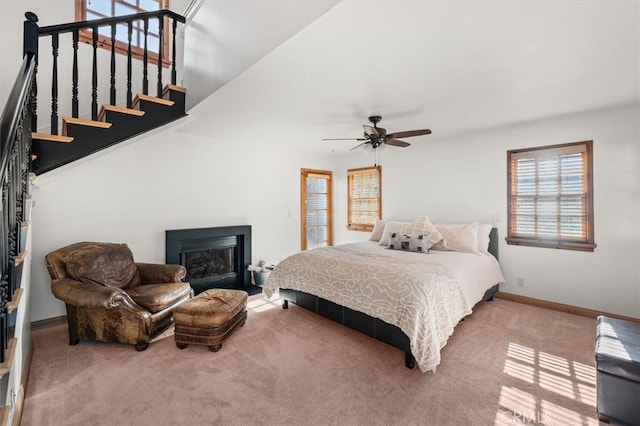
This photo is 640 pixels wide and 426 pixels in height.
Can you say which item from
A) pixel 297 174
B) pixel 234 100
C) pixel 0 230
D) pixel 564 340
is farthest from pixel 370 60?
pixel 297 174

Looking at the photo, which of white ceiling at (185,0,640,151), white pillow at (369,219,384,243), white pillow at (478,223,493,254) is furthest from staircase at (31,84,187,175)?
white pillow at (478,223,493,254)

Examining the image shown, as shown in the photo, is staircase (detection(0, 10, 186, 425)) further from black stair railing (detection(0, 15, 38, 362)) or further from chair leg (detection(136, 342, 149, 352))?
chair leg (detection(136, 342, 149, 352))

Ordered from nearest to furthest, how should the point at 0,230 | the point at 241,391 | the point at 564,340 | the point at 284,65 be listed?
the point at 0,230 → the point at 241,391 → the point at 284,65 → the point at 564,340

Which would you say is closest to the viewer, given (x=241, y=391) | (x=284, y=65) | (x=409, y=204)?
(x=241, y=391)

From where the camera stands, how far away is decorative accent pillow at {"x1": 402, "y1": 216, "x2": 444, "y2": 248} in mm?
4120

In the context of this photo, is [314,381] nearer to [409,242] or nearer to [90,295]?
[90,295]

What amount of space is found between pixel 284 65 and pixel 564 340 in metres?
3.67

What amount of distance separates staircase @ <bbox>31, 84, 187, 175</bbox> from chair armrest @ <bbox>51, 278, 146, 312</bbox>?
1.04m

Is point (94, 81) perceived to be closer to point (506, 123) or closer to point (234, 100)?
point (234, 100)

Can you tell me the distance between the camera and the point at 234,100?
295 centimetres

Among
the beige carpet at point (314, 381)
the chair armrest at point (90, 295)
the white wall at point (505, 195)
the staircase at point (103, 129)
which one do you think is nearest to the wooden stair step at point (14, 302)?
the beige carpet at point (314, 381)

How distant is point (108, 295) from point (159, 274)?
0.86 meters

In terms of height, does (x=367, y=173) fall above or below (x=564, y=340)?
above

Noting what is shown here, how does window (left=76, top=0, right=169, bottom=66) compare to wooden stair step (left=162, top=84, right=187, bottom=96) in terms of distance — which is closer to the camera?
wooden stair step (left=162, top=84, right=187, bottom=96)
